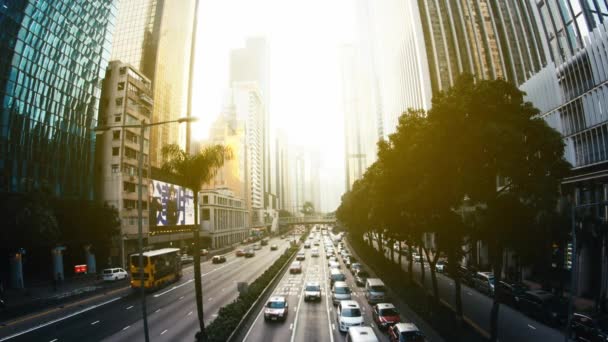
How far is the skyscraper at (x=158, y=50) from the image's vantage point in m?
97.1

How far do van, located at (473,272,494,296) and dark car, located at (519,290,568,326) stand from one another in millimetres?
5857

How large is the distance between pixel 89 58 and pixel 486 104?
199ft

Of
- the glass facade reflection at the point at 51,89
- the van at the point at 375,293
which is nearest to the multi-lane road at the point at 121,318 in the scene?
the van at the point at 375,293

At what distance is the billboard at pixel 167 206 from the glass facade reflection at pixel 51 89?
1097cm

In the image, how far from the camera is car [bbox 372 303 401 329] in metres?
21.4

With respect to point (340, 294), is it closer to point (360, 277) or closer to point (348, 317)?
point (348, 317)

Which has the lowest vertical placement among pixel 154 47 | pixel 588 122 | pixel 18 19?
pixel 588 122

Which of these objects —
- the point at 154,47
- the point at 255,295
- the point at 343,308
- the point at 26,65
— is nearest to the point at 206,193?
the point at 154,47

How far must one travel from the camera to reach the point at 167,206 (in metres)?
67.9

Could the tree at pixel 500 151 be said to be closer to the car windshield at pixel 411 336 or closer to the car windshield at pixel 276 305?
the car windshield at pixel 411 336

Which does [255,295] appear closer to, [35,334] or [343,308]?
[343,308]

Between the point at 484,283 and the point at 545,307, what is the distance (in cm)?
1043

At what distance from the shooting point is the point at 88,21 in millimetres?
55531

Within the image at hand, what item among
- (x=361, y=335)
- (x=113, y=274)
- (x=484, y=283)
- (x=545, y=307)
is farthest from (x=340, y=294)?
(x=113, y=274)
